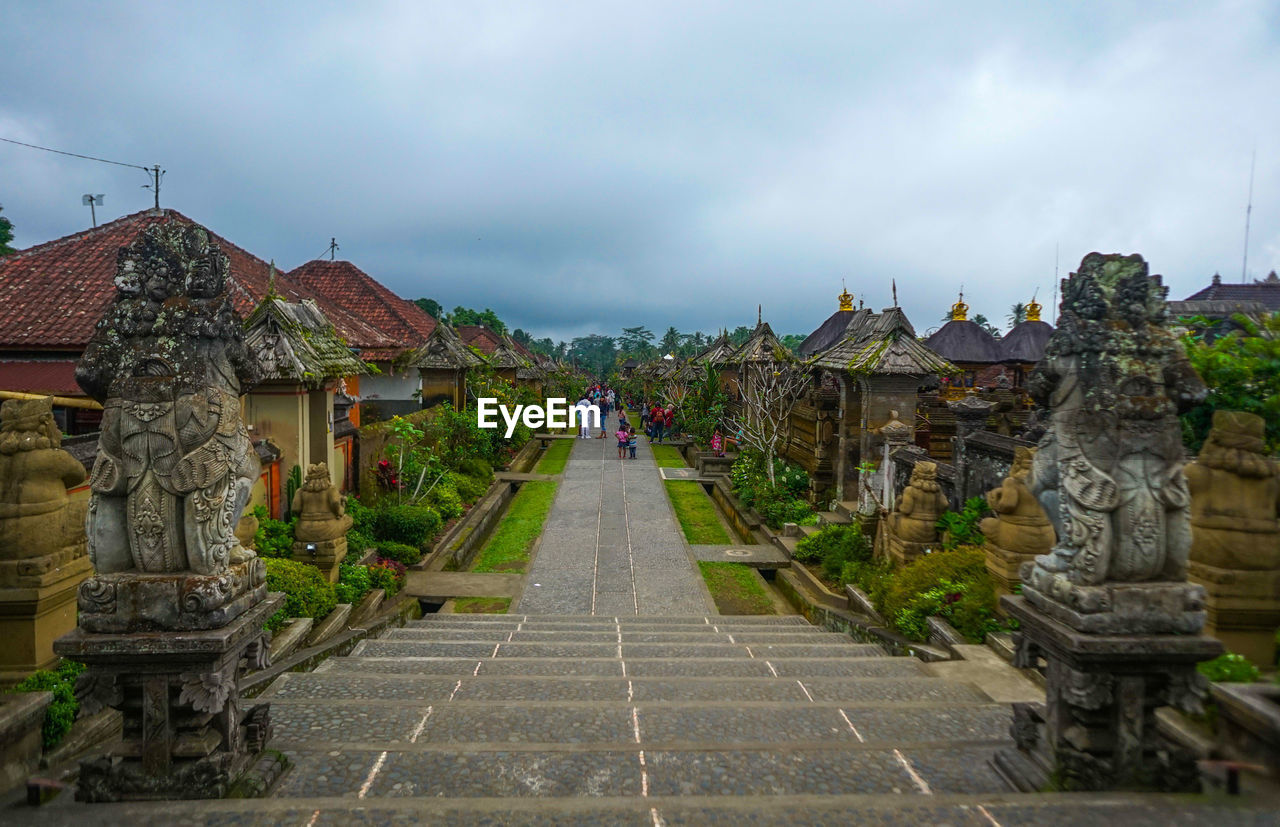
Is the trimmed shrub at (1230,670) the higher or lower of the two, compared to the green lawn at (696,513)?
higher

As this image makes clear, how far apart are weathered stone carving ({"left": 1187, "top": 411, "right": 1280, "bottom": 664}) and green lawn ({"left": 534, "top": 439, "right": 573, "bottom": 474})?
1666 cm

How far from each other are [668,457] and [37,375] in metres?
16.6

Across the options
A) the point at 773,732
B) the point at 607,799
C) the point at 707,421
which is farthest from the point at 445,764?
the point at 707,421

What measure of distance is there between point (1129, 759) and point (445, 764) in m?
3.19

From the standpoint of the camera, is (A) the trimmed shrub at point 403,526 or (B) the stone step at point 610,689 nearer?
(B) the stone step at point 610,689

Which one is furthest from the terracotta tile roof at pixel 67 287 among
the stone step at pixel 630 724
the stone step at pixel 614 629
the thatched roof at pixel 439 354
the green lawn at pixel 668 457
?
→ the green lawn at pixel 668 457

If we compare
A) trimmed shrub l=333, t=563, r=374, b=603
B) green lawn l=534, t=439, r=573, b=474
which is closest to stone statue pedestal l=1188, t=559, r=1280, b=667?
trimmed shrub l=333, t=563, r=374, b=603

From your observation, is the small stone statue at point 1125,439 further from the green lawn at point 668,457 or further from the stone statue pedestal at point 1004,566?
the green lawn at point 668,457

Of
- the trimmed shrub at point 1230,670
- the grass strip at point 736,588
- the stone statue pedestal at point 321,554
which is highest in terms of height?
the trimmed shrub at point 1230,670

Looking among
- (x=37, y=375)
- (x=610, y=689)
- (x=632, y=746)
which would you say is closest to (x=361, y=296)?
(x=37, y=375)

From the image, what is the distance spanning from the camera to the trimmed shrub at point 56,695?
3.69m

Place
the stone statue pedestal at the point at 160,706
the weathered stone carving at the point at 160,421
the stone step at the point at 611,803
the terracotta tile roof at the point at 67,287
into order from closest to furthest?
1. the stone step at the point at 611,803
2. the stone statue pedestal at the point at 160,706
3. the weathered stone carving at the point at 160,421
4. the terracotta tile roof at the point at 67,287

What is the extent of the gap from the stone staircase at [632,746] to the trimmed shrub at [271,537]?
236cm

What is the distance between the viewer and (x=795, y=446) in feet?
52.3
